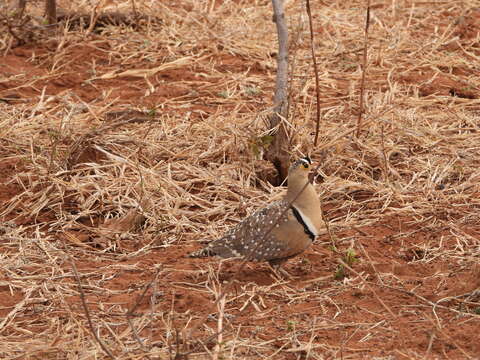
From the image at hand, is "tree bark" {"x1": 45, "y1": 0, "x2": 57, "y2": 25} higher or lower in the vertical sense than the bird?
lower

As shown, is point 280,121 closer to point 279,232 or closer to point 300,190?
point 300,190

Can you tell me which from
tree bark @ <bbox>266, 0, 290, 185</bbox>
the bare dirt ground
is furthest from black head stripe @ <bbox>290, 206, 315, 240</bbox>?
tree bark @ <bbox>266, 0, 290, 185</bbox>

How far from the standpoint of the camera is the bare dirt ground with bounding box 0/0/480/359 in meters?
4.68

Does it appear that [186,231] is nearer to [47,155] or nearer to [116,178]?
[116,178]

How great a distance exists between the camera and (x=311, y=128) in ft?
24.4

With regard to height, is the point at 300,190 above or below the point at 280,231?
above

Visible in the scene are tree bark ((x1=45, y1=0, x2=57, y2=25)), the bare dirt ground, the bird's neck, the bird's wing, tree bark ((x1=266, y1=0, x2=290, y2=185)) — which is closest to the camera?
the bare dirt ground

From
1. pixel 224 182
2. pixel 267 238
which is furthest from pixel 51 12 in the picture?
pixel 267 238

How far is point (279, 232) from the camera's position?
5.27m

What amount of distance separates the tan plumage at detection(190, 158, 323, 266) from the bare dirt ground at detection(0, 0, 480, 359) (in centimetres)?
16

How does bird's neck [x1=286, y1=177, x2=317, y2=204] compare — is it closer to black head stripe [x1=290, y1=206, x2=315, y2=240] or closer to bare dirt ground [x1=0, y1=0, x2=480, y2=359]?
black head stripe [x1=290, y1=206, x2=315, y2=240]

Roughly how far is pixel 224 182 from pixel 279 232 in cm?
150

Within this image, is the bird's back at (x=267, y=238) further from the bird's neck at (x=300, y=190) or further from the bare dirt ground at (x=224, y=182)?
the bare dirt ground at (x=224, y=182)

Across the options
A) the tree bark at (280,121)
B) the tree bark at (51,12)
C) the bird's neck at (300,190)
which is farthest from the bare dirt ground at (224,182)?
the bird's neck at (300,190)
